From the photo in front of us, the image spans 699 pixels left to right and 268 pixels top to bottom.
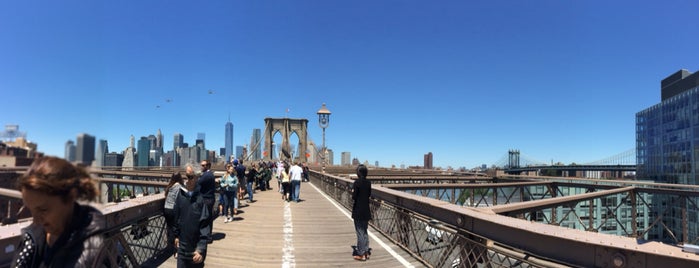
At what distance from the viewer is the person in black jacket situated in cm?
630

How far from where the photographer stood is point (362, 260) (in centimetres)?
622

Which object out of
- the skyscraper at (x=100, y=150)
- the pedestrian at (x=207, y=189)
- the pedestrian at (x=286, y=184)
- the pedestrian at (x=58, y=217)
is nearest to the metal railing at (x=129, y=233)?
the pedestrian at (x=207, y=189)

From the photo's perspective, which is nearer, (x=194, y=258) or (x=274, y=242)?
(x=194, y=258)

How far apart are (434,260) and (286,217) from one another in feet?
19.7

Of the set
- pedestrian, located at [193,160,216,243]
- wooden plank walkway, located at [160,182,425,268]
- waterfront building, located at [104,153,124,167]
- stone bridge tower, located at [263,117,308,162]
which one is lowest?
wooden plank walkway, located at [160,182,425,268]

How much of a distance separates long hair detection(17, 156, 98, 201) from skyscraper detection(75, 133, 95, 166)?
6 centimetres

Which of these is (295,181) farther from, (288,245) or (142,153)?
(142,153)

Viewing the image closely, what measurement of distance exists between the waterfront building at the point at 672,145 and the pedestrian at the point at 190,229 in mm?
56571

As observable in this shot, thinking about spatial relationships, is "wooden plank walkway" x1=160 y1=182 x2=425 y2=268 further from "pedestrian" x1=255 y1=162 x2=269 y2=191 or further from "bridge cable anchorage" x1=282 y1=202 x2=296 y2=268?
"pedestrian" x1=255 y1=162 x2=269 y2=191

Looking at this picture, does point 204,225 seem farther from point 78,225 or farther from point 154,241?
point 78,225

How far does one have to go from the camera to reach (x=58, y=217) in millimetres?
1652

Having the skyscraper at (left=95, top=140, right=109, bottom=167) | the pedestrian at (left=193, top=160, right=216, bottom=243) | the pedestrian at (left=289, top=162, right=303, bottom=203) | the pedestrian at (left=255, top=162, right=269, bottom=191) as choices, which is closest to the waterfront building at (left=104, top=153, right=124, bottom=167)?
the skyscraper at (left=95, top=140, right=109, bottom=167)

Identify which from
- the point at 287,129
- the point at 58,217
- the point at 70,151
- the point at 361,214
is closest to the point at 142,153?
the point at 58,217

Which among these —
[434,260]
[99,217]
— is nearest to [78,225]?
[99,217]
